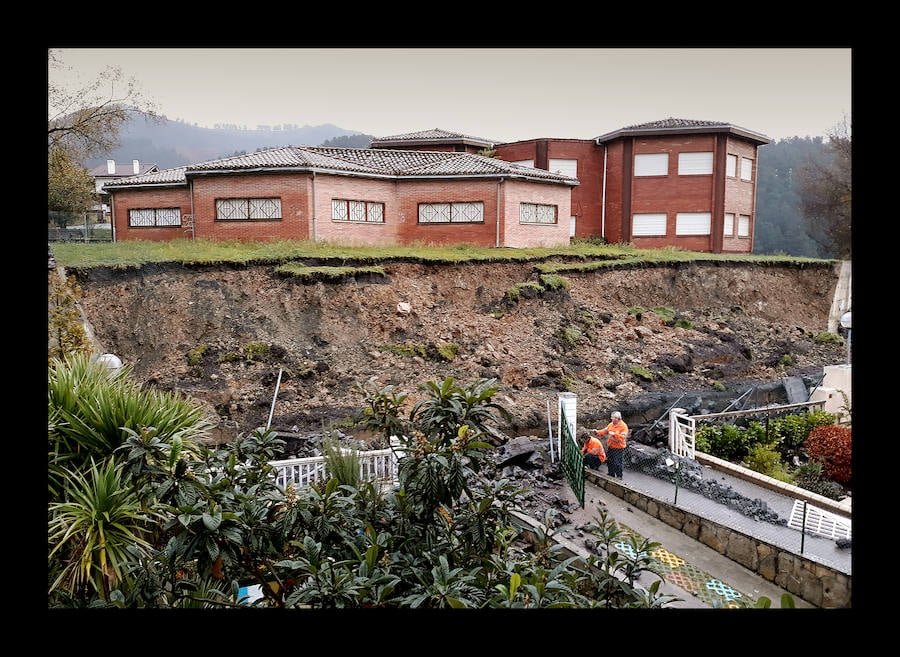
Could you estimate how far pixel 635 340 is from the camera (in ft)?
60.6

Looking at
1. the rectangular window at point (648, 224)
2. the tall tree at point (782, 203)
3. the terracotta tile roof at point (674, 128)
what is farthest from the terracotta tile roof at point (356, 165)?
the tall tree at point (782, 203)

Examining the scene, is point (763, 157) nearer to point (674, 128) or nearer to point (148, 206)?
point (674, 128)

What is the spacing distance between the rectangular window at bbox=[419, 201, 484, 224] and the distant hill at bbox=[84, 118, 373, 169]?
18.5ft

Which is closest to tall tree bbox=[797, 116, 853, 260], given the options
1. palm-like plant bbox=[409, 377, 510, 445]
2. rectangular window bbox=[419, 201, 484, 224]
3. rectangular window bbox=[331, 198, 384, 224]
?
rectangular window bbox=[419, 201, 484, 224]

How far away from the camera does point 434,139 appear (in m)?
25.4

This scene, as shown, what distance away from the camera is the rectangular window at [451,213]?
2072 cm

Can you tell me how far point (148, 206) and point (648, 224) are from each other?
16.6 meters

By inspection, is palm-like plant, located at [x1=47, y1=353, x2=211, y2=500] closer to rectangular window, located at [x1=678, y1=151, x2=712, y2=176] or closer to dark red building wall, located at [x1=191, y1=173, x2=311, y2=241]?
dark red building wall, located at [x1=191, y1=173, x2=311, y2=241]

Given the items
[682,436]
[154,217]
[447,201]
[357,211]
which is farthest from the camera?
[447,201]

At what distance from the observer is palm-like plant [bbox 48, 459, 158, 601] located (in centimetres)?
389

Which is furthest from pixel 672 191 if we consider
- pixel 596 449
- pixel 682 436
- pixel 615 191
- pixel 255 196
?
pixel 596 449
